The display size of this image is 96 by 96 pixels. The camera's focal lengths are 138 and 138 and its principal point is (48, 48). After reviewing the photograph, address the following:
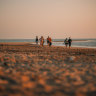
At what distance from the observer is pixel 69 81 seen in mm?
4348

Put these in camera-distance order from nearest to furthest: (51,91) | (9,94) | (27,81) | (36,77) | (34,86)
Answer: (9,94), (51,91), (34,86), (27,81), (36,77)

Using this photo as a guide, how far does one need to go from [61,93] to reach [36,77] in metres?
1.36

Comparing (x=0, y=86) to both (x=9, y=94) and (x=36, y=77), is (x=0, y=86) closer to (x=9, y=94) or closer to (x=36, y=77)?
(x=9, y=94)

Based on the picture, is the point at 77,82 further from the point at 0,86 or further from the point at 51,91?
the point at 0,86

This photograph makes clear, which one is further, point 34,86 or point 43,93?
point 34,86

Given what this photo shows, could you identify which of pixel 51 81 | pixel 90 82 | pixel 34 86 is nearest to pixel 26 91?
pixel 34 86

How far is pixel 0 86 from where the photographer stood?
11.8 ft

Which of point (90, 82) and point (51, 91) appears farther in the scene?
point (90, 82)

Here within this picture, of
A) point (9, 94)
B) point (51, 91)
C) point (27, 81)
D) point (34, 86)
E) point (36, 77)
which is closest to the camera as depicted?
point (9, 94)

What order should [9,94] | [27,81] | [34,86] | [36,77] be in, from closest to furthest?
[9,94] → [34,86] → [27,81] → [36,77]

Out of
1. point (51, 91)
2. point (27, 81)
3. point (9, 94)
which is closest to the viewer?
point (9, 94)

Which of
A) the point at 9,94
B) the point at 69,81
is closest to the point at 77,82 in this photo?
the point at 69,81

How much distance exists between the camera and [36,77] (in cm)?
452

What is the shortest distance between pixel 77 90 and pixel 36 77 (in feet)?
4.88
